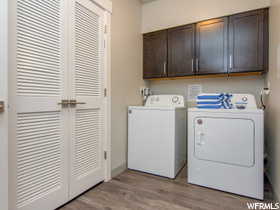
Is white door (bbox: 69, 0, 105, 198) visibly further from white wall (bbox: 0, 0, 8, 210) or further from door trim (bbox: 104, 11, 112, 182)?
white wall (bbox: 0, 0, 8, 210)

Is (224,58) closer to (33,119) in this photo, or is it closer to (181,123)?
(181,123)

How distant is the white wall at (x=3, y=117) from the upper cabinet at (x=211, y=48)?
194 cm

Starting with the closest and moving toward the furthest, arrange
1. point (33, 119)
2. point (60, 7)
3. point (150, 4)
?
point (33, 119) < point (60, 7) < point (150, 4)

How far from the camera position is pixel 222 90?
2508 mm

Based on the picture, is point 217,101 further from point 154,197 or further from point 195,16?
point 195,16

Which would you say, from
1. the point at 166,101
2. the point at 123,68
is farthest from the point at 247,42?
the point at 123,68

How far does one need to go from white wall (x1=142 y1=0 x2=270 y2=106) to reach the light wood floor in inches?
52.9

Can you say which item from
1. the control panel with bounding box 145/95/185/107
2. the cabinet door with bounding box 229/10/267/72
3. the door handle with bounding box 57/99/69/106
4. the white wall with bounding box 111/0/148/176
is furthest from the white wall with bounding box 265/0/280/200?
the door handle with bounding box 57/99/69/106

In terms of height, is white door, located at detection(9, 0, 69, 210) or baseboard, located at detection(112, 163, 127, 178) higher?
white door, located at detection(9, 0, 69, 210)

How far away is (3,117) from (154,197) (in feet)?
4.89

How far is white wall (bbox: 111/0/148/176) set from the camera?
7.15 feet

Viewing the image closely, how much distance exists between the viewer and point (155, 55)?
105 inches

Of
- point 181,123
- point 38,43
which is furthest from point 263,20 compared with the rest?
point 38,43

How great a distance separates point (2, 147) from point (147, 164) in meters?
1.63
